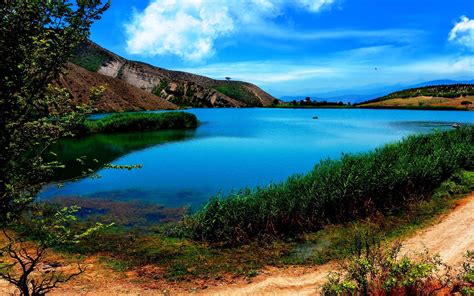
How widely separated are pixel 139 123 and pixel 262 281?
52.2 metres

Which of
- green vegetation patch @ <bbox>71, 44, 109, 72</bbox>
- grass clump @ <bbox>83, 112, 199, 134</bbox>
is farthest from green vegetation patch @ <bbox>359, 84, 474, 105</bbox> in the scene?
green vegetation patch @ <bbox>71, 44, 109, 72</bbox>

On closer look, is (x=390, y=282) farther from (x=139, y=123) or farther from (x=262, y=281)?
(x=139, y=123)

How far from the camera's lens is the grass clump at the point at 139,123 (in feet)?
177

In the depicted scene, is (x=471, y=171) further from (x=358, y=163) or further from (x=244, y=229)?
(x=244, y=229)

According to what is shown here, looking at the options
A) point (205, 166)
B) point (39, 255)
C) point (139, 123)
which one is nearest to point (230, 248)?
point (39, 255)

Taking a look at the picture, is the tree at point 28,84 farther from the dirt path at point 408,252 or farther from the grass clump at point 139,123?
the grass clump at point 139,123

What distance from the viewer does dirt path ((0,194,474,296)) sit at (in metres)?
9.26

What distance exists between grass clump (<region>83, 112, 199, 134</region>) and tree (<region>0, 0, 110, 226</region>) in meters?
48.8

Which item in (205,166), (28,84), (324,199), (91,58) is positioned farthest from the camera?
(91,58)

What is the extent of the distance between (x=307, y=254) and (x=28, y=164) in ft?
28.3

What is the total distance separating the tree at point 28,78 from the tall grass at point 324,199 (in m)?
7.58

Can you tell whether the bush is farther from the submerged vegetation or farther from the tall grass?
the tall grass

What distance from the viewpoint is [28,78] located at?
19.4 ft

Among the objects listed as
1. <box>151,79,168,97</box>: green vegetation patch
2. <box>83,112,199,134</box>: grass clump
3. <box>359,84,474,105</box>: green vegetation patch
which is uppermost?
<box>151,79,168,97</box>: green vegetation patch
